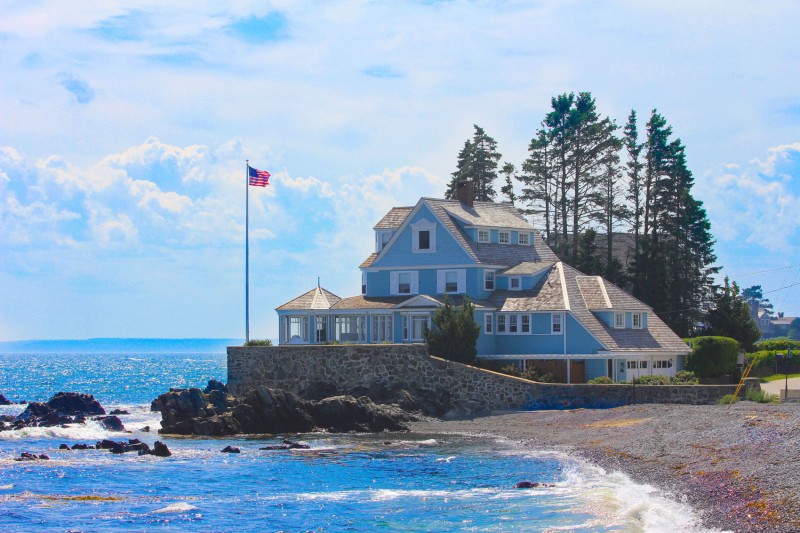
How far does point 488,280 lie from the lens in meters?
67.5

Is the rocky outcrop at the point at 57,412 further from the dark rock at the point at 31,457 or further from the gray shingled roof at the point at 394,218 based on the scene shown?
the gray shingled roof at the point at 394,218

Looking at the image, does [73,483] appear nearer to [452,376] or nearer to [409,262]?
[452,376]

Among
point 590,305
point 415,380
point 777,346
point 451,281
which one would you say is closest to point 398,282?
point 451,281

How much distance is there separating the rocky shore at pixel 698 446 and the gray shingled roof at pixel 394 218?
2018 centimetres

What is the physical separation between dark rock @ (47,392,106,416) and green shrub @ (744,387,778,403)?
40.4 meters

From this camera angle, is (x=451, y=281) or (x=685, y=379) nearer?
(x=685, y=379)

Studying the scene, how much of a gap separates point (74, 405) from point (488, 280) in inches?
1101

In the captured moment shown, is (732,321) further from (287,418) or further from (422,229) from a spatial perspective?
(287,418)

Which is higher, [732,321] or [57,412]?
[732,321]

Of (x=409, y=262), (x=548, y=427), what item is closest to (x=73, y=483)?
(x=548, y=427)

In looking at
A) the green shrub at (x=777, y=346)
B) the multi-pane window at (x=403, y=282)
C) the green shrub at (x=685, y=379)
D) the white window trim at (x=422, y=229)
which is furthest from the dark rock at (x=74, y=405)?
the green shrub at (x=777, y=346)

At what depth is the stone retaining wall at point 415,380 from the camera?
176 feet

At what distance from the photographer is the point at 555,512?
1201 inches

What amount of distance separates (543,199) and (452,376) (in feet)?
115
